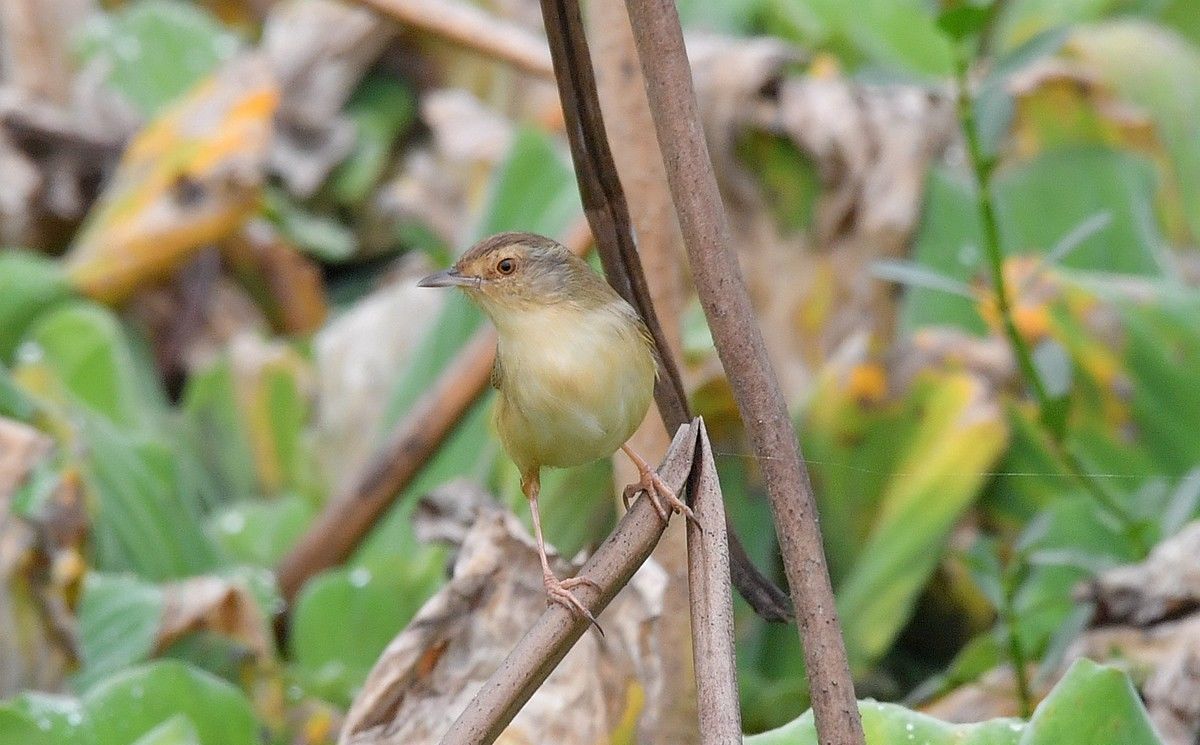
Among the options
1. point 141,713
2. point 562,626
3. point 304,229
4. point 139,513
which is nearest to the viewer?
point 562,626

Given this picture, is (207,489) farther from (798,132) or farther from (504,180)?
(798,132)

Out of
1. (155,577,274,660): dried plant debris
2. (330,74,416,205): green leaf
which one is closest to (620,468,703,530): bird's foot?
(155,577,274,660): dried plant debris

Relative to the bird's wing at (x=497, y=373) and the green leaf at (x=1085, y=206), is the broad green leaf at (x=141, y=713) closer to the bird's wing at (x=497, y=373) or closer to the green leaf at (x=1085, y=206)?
the bird's wing at (x=497, y=373)

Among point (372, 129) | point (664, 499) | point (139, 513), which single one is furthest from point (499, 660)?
point (372, 129)

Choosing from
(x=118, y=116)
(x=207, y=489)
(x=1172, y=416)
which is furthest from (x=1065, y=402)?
(x=118, y=116)

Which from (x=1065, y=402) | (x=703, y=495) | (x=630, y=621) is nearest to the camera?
(x=703, y=495)

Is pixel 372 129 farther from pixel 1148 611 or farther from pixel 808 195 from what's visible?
pixel 1148 611
